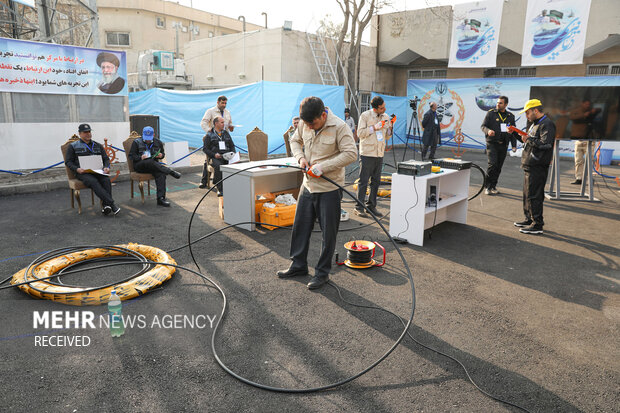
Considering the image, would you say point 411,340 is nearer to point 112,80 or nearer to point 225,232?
point 225,232

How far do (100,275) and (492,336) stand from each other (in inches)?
154

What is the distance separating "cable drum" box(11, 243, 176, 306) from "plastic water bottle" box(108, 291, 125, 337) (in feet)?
1.40

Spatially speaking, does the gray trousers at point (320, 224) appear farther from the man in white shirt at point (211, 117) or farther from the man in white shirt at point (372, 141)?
the man in white shirt at point (211, 117)

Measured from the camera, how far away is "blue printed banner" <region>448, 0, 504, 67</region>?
54.0 ft

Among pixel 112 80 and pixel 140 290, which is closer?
pixel 140 290

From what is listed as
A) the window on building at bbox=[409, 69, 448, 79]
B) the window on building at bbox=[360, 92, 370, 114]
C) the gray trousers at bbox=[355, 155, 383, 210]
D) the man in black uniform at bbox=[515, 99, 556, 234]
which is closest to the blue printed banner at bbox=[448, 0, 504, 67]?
the window on building at bbox=[409, 69, 448, 79]

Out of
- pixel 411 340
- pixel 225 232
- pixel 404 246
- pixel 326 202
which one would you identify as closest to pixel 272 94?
pixel 225 232

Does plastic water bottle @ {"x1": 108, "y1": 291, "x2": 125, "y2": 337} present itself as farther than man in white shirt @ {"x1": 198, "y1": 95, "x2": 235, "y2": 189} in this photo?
No

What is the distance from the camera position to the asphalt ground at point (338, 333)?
8.67 feet

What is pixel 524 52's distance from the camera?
1580 centimetres

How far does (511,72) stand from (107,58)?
53.7 ft

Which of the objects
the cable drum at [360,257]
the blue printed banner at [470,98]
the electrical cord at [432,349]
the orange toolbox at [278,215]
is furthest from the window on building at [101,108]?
the blue printed banner at [470,98]

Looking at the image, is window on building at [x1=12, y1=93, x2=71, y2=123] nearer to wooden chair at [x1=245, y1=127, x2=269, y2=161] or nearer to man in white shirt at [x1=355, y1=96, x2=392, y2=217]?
wooden chair at [x1=245, y1=127, x2=269, y2=161]

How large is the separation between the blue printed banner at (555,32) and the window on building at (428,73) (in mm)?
4885
